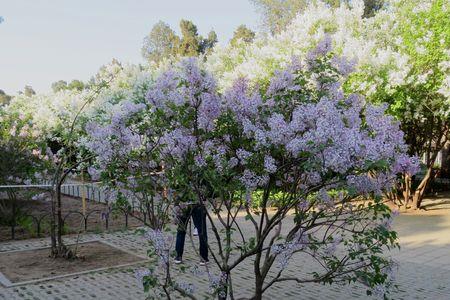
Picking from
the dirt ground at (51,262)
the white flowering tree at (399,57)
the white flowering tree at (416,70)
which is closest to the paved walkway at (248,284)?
the dirt ground at (51,262)

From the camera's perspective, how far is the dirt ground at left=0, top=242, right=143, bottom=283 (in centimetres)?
749

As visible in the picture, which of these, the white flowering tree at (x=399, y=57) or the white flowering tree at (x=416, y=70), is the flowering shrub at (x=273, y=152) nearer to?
the white flowering tree at (x=399, y=57)

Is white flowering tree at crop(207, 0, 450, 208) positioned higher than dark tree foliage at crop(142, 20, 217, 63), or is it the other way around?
dark tree foliage at crop(142, 20, 217, 63)

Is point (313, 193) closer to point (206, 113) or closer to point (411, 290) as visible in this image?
point (206, 113)

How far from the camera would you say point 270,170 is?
13.3 ft

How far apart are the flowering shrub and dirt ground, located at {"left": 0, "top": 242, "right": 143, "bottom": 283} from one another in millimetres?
3243

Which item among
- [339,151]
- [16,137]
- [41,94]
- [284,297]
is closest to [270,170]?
[339,151]

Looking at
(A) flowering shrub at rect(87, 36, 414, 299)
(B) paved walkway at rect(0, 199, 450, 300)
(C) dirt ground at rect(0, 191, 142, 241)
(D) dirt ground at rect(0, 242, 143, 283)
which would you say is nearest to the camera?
(A) flowering shrub at rect(87, 36, 414, 299)

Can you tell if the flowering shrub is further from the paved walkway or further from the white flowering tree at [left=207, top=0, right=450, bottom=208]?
the white flowering tree at [left=207, top=0, right=450, bottom=208]

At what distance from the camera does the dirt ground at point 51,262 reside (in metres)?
7.49

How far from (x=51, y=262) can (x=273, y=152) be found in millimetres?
5408

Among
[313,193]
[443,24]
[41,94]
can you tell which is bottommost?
[313,193]

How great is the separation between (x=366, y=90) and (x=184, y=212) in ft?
26.1

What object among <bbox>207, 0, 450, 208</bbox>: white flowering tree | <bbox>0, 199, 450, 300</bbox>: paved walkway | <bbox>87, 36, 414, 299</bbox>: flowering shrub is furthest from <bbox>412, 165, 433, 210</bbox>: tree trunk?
<bbox>87, 36, 414, 299</bbox>: flowering shrub
